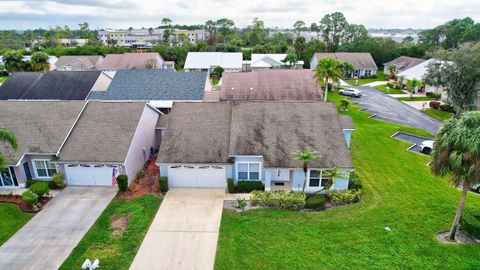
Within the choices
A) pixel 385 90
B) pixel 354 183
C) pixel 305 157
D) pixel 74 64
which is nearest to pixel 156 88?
pixel 305 157

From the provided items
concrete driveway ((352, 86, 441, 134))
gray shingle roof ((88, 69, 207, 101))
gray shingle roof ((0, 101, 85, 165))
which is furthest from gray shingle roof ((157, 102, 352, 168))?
concrete driveway ((352, 86, 441, 134))

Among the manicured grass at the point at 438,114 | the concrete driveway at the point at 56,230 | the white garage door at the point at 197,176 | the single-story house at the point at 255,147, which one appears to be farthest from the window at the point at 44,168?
the manicured grass at the point at 438,114

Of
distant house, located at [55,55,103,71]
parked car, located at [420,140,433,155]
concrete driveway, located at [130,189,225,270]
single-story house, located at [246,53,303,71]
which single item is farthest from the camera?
distant house, located at [55,55,103,71]

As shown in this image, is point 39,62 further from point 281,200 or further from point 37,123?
point 281,200

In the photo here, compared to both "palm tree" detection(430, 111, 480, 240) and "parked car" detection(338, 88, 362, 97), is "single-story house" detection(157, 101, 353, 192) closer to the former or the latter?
"palm tree" detection(430, 111, 480, 240)

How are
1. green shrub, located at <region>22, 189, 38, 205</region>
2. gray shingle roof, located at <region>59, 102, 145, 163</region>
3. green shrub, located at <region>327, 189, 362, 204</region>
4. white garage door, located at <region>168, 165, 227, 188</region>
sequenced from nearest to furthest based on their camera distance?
green shrub, located at <region>22, 189, 38, 205</region>
green shrub, located at <region>327, 189, 362, 204</region>
white garage door, located at <region>168, 165, 227, 188</region>
gray shingle roof, located at <region>59, 102, 145, 163</region>

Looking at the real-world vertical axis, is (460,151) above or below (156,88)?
below
